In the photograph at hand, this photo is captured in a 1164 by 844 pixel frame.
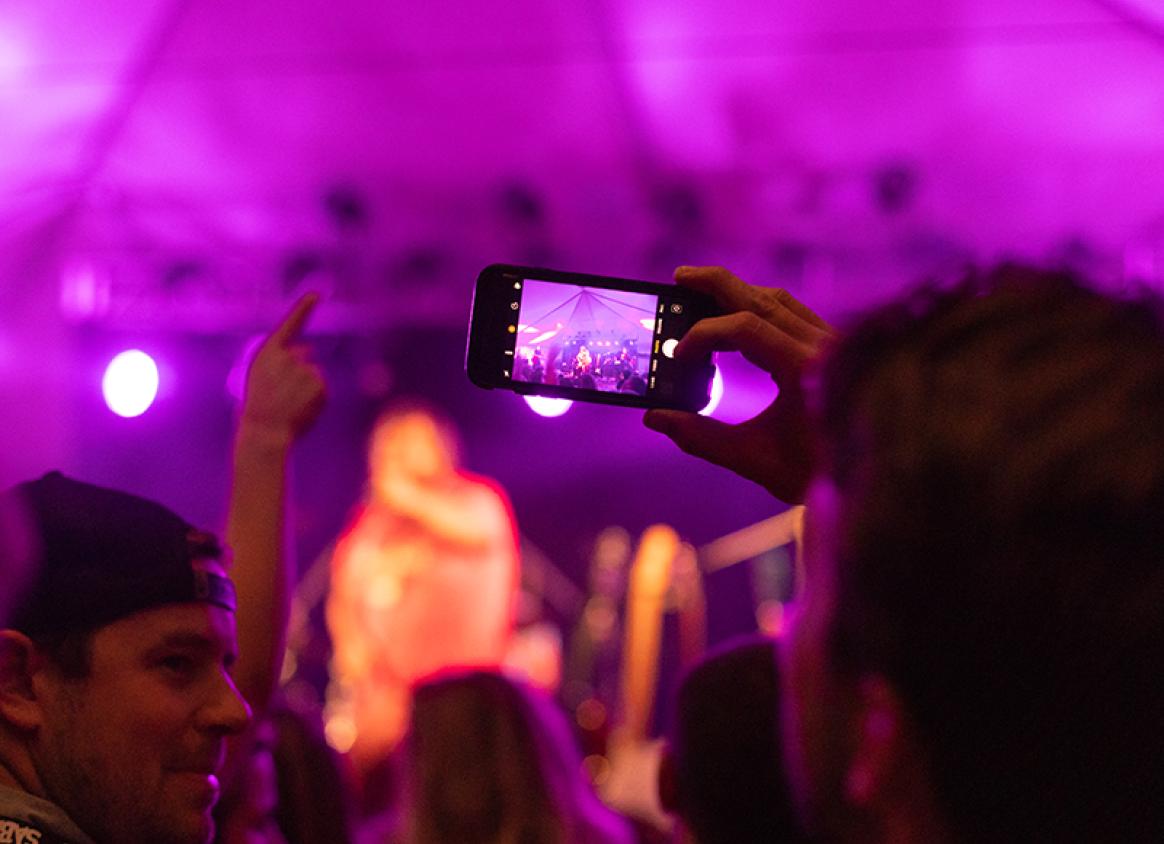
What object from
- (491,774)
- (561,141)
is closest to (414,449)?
(561,141)

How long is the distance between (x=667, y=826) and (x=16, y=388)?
16.2ft

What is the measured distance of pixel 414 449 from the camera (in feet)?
24.8

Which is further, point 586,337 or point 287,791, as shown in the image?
point 287,791

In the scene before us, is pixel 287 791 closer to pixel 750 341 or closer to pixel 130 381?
pixel 750 341

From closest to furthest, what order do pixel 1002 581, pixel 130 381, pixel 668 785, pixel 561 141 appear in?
pixel 1002 581, pixel 668 785, pixel 561 141, pixel 130 381

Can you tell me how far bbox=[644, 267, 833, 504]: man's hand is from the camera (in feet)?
3.99

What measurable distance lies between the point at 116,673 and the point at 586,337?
0.63 m

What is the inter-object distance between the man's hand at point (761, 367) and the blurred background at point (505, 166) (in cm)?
331

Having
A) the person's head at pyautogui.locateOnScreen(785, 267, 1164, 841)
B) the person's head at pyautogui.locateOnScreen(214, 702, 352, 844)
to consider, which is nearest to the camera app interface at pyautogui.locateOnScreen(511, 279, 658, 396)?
the person's head at pyautogui.locateOnScreen(785, 267, 1164, 841)

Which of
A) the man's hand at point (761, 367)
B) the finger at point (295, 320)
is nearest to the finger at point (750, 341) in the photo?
the man's hand at point (761, 367)

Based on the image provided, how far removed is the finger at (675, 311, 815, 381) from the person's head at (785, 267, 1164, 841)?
1.27ft

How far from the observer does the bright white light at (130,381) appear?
25.4 ft

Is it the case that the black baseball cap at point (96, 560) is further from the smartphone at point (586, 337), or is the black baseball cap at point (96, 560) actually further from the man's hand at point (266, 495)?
the smartphone at point (586, 337)

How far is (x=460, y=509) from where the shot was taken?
7.02 meters
